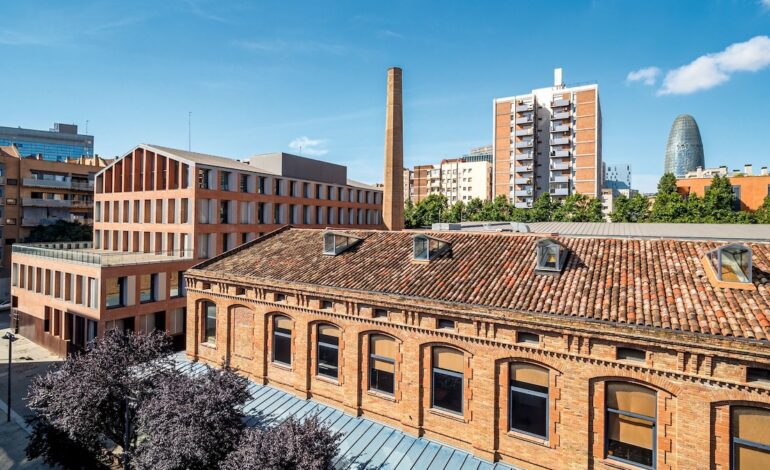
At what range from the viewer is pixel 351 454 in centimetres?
1330

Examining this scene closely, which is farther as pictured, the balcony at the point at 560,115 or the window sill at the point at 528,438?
the balcony at the point at 560,115

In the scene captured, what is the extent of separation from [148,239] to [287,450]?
37.3 meters

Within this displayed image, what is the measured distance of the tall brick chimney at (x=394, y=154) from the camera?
44.6 meters

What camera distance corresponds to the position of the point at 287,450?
10.9m

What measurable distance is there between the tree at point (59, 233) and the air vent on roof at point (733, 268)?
68.2m

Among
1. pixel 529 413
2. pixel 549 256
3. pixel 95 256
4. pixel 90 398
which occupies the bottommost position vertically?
pixel 90 398

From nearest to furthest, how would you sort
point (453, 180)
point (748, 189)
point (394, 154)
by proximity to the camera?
point (394, 154), point (748, 189), point (453, 180)

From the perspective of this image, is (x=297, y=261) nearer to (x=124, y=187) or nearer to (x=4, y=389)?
(x=4, y=389)

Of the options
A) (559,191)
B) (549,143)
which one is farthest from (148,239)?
(549,143)

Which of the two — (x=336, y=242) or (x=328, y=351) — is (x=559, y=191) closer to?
(x=336, y=242)

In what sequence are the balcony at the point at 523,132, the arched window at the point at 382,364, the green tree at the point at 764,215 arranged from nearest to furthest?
the arched window at the point at 382,364, the green tree at the point at 764,215, the balcony at the point at 523,132

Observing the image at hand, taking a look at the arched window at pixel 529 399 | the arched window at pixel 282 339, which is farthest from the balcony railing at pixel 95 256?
the arched window at pixel 529 399

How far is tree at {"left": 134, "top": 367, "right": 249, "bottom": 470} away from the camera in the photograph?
1228cm

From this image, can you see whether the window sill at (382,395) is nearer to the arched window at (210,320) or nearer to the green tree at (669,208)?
the arched window at (210,320)
